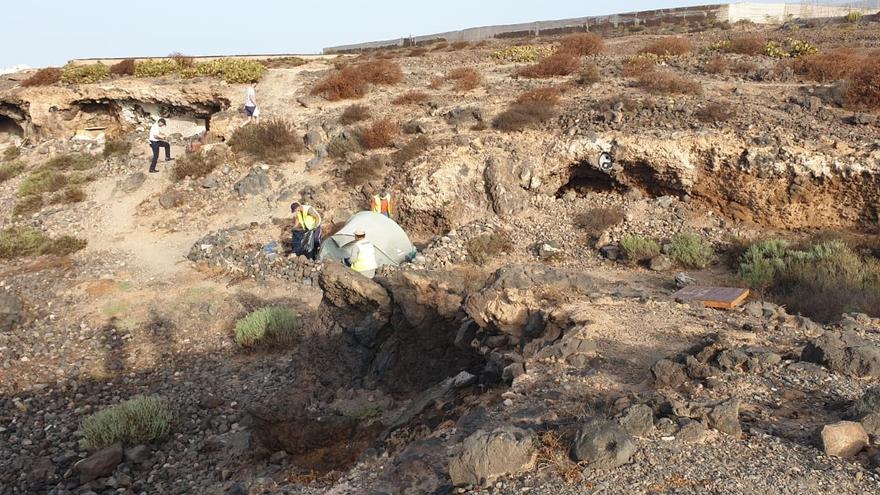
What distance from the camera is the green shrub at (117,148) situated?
19.0 metres

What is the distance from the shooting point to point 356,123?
17.2 m

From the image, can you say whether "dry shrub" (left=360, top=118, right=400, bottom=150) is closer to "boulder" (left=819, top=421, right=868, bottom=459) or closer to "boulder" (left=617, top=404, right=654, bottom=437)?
"boulder" (left=617, top=404, right=654, bottom=437)

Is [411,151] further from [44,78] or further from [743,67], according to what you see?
[44,78]

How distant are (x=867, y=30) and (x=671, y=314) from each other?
70.9ft

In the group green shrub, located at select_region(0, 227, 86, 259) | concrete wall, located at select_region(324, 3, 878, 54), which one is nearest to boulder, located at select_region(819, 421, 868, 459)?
green shrub, located at select_region(0, 227, 86, 259)

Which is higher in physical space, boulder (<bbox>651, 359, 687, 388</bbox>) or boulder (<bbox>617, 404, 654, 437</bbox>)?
boulder (<bbox>617, 404, 654, 437</bbox>)

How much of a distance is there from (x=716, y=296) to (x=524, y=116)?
8.66m

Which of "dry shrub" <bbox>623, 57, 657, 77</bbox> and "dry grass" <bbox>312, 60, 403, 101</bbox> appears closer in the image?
"dry shrub" <bbox>623, 57, 657, 77</bbox>

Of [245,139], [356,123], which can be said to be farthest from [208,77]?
[356,123]

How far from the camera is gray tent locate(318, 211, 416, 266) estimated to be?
1184 centimetres

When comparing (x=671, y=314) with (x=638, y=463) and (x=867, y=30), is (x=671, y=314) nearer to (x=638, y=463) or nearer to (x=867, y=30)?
(x=638, y=463)

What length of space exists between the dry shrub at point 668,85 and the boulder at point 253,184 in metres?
9.57

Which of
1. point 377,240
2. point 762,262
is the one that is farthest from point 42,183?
point 762,262

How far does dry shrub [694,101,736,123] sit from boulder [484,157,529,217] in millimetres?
4072
